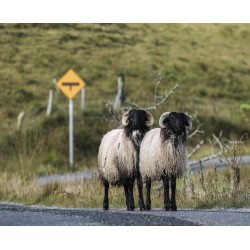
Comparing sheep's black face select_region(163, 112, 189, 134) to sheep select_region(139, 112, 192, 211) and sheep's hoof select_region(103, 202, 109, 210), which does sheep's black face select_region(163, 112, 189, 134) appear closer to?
sheep select_region(139, 112, 192, 211)

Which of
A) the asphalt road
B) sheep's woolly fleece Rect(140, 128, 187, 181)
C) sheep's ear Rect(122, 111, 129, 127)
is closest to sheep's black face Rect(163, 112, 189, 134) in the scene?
sheep's woolly fleece Rect(140, 128, 187, 181)

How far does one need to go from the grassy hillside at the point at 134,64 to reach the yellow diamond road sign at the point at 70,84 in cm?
790

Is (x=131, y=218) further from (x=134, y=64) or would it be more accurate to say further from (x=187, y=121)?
(x=134, y=64)

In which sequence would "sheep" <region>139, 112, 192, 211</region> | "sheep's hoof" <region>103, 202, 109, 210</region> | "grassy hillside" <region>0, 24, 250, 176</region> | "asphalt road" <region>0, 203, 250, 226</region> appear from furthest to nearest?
"grassy hillside" <region>0, 24, 250, 176</region> → "sheep's hoof" <region>103, 202, 109, 210</region> → "sheep" <region>139, 112, 192, 211</region> → "asphalt road" <region>0, 203, 250, 226</region>

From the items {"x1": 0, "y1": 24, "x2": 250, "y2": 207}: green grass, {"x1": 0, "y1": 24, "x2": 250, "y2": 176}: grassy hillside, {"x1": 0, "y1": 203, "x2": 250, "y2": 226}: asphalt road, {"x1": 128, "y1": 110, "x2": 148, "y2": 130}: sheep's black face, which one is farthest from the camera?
{"x1": 0, "y1": 24, "x2": 250, "y2": 176}: grassy hillside

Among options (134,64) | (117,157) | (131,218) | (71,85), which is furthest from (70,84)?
(134,64)

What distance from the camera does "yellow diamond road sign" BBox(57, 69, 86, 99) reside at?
93.9ft

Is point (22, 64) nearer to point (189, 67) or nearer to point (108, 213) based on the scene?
point (189, 67)

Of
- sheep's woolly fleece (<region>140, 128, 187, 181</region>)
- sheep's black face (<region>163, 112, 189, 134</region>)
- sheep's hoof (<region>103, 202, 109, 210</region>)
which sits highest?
sheep's black face (<region>163, 112, 189, 134</region>)

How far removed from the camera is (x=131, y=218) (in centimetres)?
1252

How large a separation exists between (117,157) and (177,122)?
148cm

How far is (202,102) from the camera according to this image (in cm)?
4603

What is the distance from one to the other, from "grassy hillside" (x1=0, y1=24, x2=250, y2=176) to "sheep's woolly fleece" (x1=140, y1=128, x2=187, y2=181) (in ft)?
72.2

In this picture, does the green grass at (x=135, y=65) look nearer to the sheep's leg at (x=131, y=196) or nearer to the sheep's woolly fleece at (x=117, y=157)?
the sheep's woolly fleece at (x=117, y=157)
